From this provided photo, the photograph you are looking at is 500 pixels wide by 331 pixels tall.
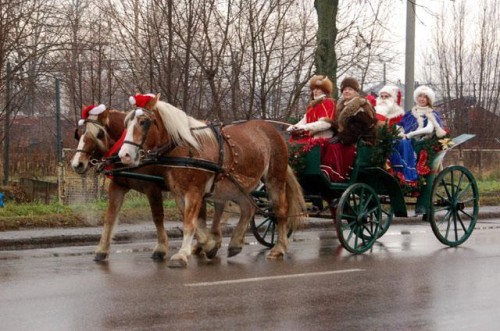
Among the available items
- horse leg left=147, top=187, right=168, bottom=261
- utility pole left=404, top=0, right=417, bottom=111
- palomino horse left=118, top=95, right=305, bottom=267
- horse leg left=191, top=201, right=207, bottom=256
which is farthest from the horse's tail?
utility pole left=404, top=0, right=417, bottom=111

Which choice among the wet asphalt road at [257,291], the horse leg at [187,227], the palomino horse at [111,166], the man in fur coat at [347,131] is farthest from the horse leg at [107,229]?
the man in fur coat at [347,131]

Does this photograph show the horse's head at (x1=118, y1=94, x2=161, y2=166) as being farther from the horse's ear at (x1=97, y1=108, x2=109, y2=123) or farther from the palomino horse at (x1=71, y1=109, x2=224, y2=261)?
the horse's ear at (x1=97, y1=108, x2=109, y2=123)

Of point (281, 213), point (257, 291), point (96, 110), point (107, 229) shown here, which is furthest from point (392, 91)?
point (257, 291)

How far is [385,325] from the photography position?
7.94 m

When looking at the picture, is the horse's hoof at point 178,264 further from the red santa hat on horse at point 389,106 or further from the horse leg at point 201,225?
the red santa hat on horse at point 389,106

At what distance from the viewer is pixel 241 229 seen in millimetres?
12312

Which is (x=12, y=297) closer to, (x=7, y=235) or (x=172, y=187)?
(x=172, y=187)

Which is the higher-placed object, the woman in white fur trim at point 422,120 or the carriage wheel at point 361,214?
the woman in white fur trim at point 422,120

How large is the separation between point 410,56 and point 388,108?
224 inches

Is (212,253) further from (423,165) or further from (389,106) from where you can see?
(389,106)

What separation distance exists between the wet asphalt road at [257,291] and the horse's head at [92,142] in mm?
1131

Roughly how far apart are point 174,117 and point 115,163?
964 mm

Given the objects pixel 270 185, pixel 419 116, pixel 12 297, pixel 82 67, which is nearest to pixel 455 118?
pixel 82 67

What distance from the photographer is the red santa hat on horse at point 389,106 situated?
45.6 ft
